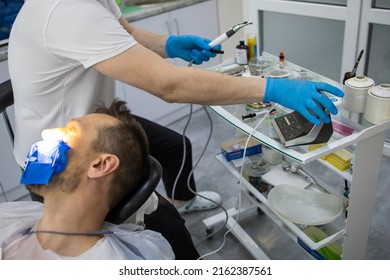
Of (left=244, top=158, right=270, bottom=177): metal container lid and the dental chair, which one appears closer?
the dental chair

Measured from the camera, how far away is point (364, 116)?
125 cm

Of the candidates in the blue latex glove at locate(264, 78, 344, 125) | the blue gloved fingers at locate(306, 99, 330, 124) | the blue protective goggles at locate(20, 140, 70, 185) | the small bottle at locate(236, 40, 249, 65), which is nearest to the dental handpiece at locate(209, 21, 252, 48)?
the small bottle at locate(236, 40, 249, 65)

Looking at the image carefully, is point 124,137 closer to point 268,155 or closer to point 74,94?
point 74,94

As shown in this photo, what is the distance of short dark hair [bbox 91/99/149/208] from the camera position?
1.06 m

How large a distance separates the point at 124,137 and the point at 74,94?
1.16ft

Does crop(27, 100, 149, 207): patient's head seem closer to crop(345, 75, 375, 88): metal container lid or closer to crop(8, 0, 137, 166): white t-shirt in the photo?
crop(8, 0, 137, 166): white t-shirt

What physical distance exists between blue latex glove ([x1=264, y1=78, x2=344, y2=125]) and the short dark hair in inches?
16.9

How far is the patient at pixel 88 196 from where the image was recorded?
1.02 meters

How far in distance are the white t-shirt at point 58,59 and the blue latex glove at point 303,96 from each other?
46cm

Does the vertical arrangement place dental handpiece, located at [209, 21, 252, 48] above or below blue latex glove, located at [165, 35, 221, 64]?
above

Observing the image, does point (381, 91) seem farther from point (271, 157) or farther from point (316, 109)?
point (271, 157)

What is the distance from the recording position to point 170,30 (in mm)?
2674

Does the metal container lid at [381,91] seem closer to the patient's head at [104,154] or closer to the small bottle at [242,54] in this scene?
the small bottle at [242,54]

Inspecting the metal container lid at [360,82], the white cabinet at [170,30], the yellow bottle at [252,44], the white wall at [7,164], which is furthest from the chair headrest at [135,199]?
the white cabinet at [170,30]
